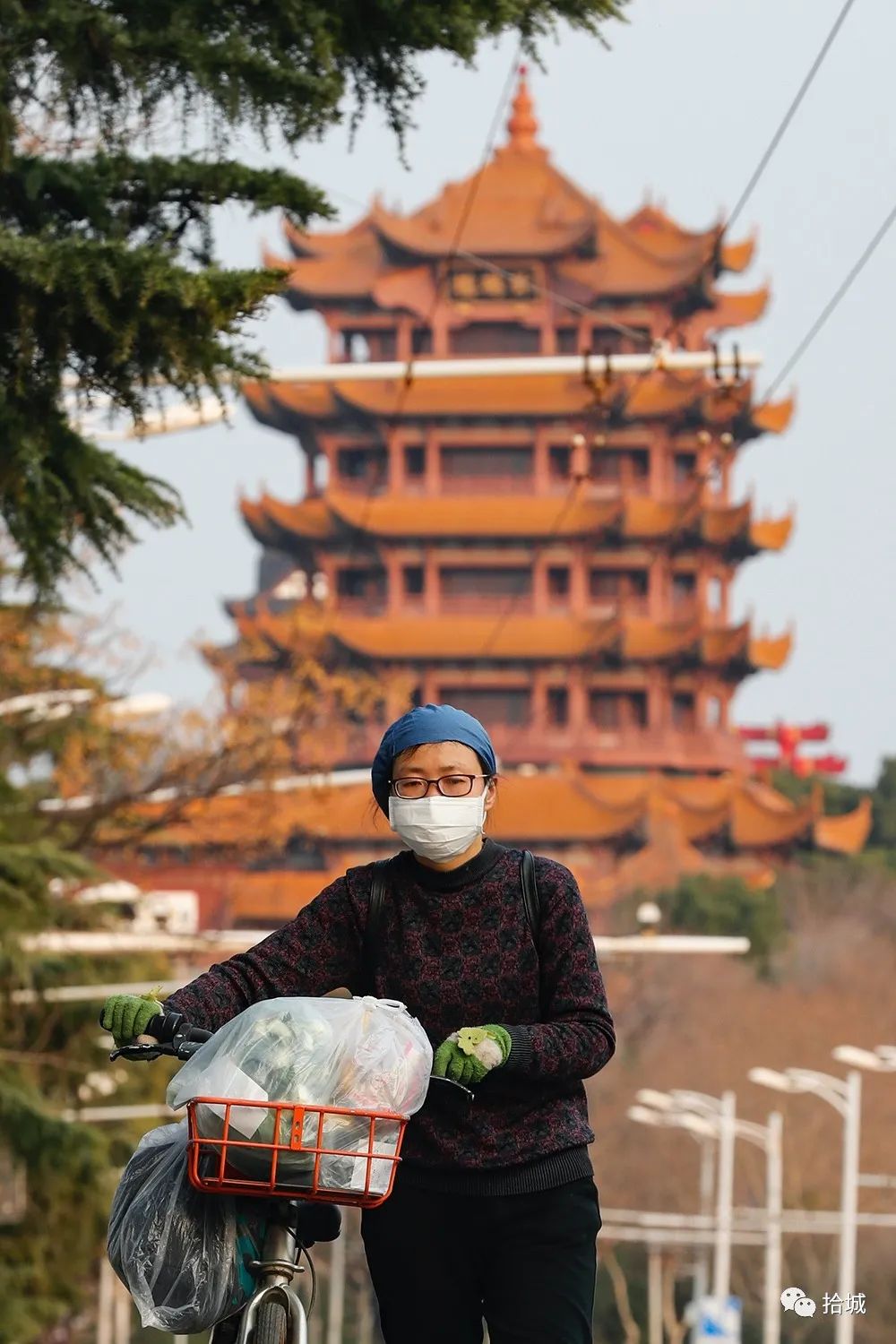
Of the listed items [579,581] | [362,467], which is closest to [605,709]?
[579,581]

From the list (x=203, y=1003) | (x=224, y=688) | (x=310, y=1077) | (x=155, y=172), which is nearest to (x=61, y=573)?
(x=155, y=172)

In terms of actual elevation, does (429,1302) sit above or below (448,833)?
below

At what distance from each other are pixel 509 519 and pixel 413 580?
3.41m

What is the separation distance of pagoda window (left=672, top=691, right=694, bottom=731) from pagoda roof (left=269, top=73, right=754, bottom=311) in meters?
9.87

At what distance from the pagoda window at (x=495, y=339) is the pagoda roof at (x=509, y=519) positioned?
5.32 m

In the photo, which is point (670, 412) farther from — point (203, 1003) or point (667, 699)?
point (203, 1003)

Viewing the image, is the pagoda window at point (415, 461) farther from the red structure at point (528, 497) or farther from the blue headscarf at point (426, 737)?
the blue headscarf at point (426, 737)

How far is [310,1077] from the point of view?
3.32 metres

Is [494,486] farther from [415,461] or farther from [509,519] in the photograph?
[415,461]

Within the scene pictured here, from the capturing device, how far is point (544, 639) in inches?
2662

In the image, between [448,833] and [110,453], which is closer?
[448,833]

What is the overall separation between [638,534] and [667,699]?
15.7ft

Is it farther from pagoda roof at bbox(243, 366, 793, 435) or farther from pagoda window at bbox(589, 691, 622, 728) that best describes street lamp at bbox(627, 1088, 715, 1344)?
pagoda window at bbox(589, 691, 622, 728)

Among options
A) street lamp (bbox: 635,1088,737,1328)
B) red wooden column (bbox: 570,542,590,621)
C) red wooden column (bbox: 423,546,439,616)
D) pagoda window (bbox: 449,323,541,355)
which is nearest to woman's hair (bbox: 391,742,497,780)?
street lamp (bbox: 635,1088,737,1328)
